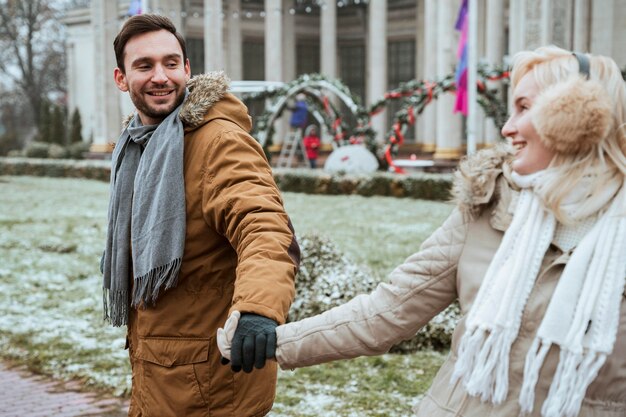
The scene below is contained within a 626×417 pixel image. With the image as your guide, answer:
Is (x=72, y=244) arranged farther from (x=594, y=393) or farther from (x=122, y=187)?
(x=594, y=393)

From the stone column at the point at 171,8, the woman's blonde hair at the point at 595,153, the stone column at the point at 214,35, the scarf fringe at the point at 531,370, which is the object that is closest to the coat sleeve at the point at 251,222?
the scarf fringe at the point at 531,370

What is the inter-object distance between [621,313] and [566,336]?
0.16m

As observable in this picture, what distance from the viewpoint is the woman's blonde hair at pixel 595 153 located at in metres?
1.80

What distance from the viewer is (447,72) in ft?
72.3

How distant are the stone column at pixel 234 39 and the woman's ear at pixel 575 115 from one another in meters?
33.7

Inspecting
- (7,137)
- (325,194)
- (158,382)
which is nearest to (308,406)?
(158,382)

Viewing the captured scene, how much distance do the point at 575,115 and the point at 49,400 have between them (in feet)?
14.7

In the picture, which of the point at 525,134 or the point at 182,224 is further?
the point at 182,224

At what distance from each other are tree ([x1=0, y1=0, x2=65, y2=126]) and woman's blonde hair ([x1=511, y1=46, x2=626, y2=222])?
47.7 metres

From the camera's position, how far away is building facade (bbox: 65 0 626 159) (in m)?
23.6

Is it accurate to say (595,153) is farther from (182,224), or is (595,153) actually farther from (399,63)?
(399,63)

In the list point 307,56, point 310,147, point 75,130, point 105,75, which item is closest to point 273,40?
point 310,147

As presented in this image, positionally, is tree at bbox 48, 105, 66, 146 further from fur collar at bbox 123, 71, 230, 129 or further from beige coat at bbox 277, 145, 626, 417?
beige coat at bbox 277, 145, 626, 417

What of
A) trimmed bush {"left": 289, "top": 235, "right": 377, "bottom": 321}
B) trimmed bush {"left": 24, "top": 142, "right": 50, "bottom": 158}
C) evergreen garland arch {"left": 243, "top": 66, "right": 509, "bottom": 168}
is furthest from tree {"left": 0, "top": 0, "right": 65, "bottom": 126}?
trimmed bush {"left": 289, "top": 235, "right": 377, "bottom": 321}
